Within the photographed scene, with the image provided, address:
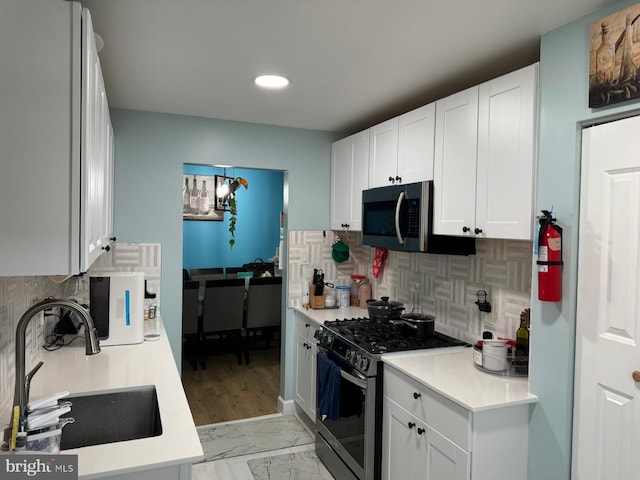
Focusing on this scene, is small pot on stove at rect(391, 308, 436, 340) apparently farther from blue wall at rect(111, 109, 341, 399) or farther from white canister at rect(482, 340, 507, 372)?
blue wall at rect(111, 109, 341, 399)

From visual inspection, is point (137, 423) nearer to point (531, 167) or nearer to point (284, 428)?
point (284, 428)

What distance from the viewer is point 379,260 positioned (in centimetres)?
344

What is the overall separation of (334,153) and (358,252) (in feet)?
2.83

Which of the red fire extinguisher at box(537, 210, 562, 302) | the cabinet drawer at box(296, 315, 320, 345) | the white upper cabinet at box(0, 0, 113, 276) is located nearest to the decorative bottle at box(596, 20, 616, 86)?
the red fire extinguisher at box(537, 210, 562, 302)

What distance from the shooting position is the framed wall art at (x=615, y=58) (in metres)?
1.43

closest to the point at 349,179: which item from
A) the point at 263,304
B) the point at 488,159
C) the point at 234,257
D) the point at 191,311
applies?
the point at 488,159

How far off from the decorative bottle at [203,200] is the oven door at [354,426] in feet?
11.2

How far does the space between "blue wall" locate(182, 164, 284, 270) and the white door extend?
4.49 m

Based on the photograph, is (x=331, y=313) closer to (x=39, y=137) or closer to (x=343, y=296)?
(x=343, y=296)

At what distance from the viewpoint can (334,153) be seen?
3.61m

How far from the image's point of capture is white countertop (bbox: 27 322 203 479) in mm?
1326

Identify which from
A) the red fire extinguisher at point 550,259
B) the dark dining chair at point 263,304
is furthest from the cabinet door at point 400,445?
the dark dining chair at point 263,304

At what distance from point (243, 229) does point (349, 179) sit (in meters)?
2.80

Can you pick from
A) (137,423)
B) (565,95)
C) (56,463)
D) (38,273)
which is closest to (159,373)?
(137,423)
